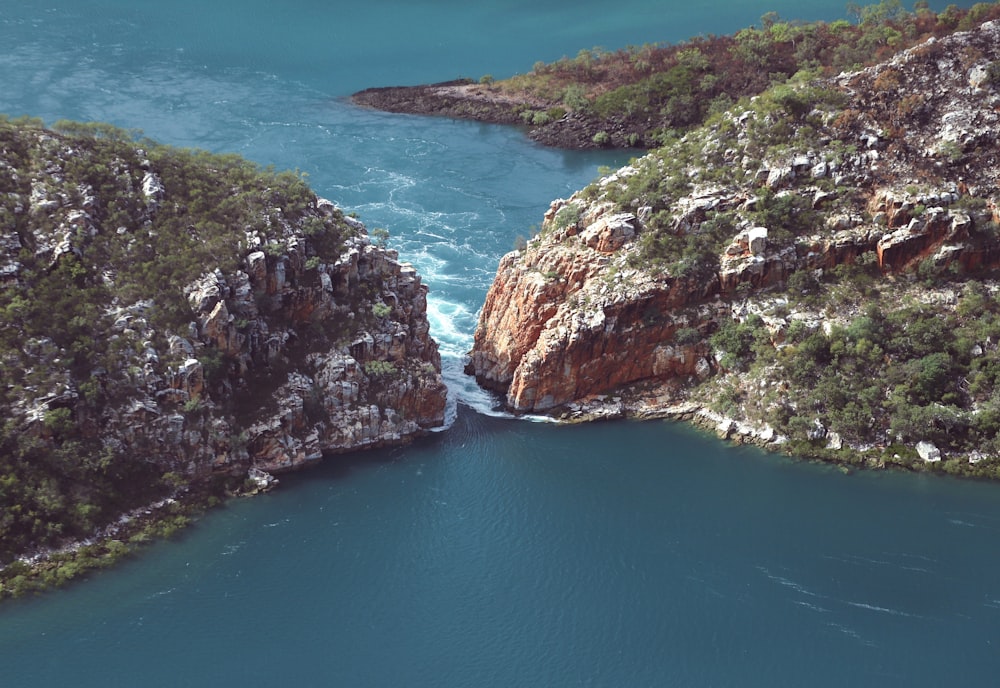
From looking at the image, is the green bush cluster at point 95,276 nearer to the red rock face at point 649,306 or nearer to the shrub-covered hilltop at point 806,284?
the red rock face at point 649,306

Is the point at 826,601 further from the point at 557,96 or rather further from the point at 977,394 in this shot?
the point at 557,96

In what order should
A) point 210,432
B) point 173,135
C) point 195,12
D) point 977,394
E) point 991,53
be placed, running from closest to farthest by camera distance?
point 210,432 → point 977,394 → point 991,53 → point 173,135 → point 195,12

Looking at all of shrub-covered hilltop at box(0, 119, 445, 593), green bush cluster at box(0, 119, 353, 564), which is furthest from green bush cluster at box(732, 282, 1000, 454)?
green bush cluster at box(0, 119, 353, 564)

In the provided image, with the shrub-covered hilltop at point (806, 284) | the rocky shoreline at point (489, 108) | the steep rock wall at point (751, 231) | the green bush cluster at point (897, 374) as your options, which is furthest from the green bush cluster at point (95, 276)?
the rocky shoreline at point (489, 108)

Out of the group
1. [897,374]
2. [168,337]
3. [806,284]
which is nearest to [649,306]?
[806,284]

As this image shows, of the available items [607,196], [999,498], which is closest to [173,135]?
[607,196]
